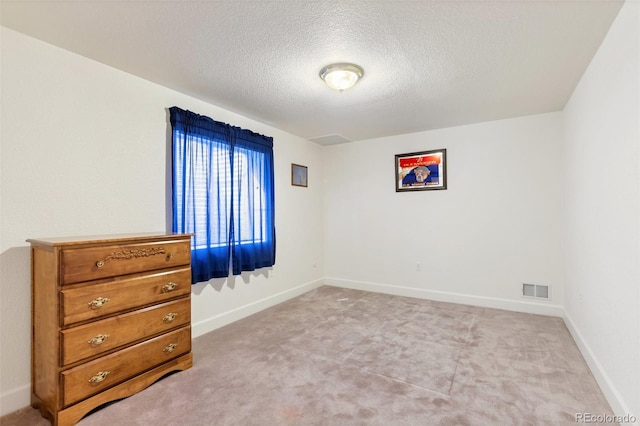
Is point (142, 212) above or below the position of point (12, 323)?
above

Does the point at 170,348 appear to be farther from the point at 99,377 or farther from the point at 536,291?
the point at 536,291

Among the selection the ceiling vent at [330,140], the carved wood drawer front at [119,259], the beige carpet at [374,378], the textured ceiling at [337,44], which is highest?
the textured ceiling at [337,44]

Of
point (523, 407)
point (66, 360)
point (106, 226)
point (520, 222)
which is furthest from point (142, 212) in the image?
point (520, 222)

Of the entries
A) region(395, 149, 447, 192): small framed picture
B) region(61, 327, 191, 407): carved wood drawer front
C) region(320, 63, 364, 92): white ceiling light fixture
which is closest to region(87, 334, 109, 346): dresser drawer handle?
region(61, 327, 191, 407): carved wood drawer front

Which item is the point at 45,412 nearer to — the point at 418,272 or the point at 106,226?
the point at 106,226

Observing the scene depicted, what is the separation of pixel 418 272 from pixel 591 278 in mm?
2169

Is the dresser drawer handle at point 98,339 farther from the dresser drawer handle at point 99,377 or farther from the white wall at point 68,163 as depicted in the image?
the white wall at point 68,163

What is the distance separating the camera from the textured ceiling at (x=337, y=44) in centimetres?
174

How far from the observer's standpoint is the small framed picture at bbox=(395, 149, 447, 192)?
424cm

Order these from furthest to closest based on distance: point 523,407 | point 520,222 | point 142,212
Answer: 1. point 520,222
2. point 142,212
3. point 523,407

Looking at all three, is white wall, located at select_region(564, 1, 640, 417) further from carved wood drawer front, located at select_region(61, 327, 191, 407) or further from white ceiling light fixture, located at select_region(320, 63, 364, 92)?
carved wood drawer front, located at select_region(61, 327, 191, 407)

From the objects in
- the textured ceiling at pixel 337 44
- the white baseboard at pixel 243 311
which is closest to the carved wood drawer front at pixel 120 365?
the white baseboard at pixel 243 311

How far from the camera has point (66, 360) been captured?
5.66 feet

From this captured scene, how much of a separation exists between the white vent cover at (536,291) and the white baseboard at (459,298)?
0.28ft
